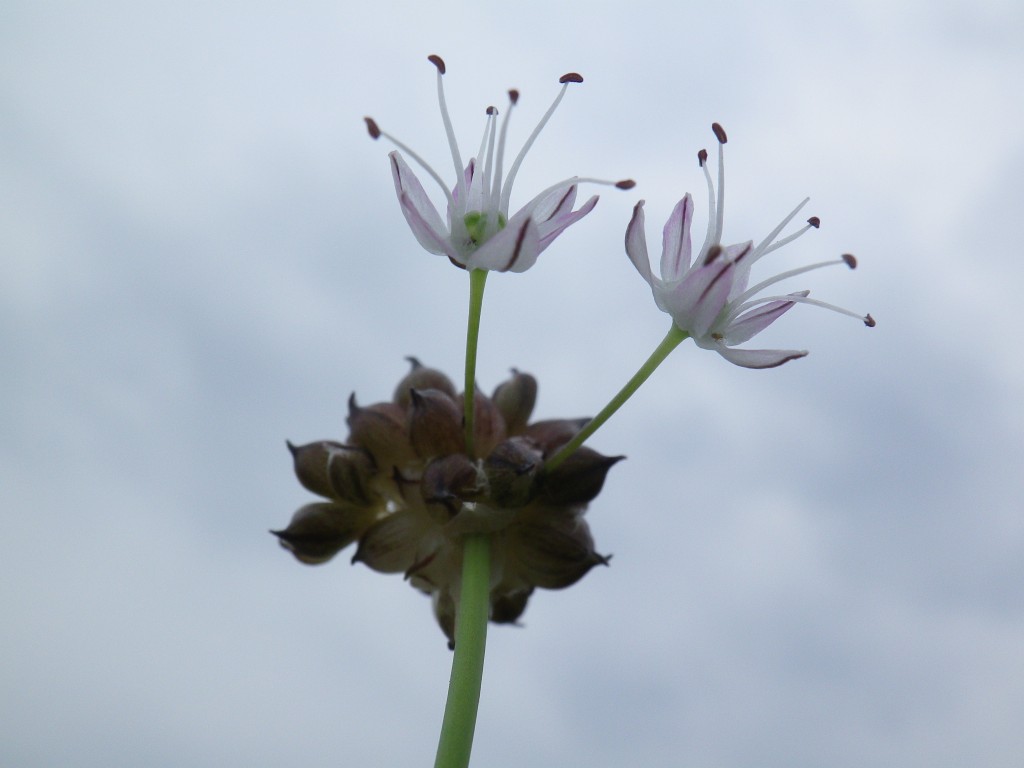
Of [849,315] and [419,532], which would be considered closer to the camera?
[419,532]

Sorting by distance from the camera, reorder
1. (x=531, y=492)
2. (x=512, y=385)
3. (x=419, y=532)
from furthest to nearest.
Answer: (x=512, y=385) < (x=419, y=532) < (x=531, y=492)

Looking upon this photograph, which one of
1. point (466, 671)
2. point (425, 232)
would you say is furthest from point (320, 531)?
Answer: point (425, 232)

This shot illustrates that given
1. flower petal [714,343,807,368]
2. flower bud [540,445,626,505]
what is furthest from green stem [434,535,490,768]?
flower petal [714,343,807,368]

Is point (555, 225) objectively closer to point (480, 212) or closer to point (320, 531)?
point (480, 212)

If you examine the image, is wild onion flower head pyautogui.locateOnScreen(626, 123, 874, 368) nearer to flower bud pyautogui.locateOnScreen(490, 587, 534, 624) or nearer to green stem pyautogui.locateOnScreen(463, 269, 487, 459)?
green stem pyautogui.locateOnScreen(463, 269, 487, 459)

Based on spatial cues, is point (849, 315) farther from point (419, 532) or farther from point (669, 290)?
point (419, 532)

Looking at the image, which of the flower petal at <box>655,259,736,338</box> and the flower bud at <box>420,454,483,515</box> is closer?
the flower bud at <box>420,454,483,515</box>

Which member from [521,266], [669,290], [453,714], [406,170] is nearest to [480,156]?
[406,170]
